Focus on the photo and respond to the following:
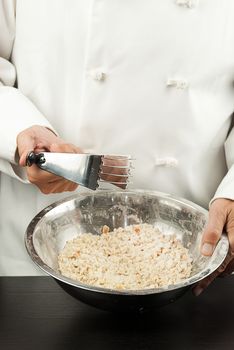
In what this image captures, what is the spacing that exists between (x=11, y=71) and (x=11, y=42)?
63mm

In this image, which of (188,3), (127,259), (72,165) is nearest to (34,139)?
(72,165)

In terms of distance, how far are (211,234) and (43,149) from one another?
0.33 meters

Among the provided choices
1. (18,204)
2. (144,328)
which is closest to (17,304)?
(144,328)

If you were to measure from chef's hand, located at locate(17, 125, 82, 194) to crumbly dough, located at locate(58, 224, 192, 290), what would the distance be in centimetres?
11

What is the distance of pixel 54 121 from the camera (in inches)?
47.1

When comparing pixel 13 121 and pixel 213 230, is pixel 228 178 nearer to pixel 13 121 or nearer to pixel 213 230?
pixel 213 230

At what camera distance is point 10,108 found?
3.72 feet

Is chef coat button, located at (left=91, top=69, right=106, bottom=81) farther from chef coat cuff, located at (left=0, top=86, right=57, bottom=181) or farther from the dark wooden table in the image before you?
the dark wooden table

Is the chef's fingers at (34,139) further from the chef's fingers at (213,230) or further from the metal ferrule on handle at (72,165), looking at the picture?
the chef's fingers at (213,230)

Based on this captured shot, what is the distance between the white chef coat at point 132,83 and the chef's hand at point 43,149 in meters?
0.03

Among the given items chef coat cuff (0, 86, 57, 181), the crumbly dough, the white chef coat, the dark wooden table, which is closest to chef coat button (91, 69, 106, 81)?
the white chef coat

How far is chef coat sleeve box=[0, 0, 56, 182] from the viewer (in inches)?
43.4

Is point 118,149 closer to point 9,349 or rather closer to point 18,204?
point 18,204

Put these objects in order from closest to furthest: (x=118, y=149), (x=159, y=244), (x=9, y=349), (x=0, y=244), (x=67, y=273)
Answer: (x=9, y=349)
(x=67, y=273)
(x=159, y=244)
(x=118, y=149)
(x=0, y=244)
